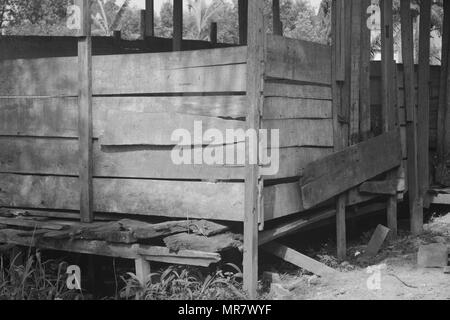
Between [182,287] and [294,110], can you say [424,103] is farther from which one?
[182,287]

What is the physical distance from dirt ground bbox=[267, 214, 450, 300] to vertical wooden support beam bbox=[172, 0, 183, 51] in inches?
135

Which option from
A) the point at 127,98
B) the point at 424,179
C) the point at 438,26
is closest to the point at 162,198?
the point at 127,98

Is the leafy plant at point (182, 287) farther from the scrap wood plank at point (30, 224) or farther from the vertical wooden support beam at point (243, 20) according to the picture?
the vertical wooden support beam at point (243, 20)

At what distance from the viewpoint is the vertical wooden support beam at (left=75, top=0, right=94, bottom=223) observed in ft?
21.1

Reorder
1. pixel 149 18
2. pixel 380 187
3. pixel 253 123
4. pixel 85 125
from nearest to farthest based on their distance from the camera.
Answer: pixel 253 123
pixel 85 125
pixel 380 187
pixel 149 18

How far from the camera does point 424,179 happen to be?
356 inches

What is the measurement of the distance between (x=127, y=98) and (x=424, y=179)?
183 inches

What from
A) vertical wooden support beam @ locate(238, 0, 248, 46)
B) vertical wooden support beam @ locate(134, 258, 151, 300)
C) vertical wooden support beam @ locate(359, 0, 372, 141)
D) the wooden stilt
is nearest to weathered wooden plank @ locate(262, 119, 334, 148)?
vertical wooden support beam @ locate(359, 0, 372, 141)

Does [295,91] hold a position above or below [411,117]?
above

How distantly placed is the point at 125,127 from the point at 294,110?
174cm

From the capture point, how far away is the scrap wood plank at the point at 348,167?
693 cm

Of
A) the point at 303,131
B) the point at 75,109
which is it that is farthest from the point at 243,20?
the point at 75,109
